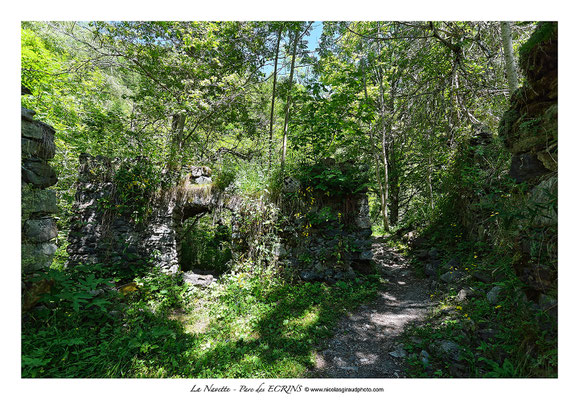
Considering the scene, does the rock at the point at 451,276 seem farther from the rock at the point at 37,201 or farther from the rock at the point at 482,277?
the rock at the point at 37,201

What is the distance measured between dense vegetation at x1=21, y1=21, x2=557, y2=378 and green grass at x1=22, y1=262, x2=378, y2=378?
23 millimetres

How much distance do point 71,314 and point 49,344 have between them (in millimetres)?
498

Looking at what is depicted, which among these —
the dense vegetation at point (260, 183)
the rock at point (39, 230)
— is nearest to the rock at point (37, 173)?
the rock at point (39, 230)

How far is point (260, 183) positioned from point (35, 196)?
11.5ft

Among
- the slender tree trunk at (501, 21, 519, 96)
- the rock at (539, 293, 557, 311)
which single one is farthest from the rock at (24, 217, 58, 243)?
the slender tree trunk at (501, 21, 519, 96)

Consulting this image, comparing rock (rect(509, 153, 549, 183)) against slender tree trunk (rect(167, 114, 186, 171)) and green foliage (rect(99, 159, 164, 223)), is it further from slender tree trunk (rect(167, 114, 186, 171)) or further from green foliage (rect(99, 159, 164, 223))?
green foliage (rect(99, 159, 164, 223))

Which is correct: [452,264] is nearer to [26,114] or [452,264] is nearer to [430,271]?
[430,271]

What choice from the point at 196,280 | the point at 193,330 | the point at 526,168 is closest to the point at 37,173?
the point at 193,330

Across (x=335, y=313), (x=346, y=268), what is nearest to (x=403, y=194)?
(x=346, y=268)

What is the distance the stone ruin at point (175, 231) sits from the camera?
15.7 ft

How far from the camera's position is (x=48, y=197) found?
9.00 feet
